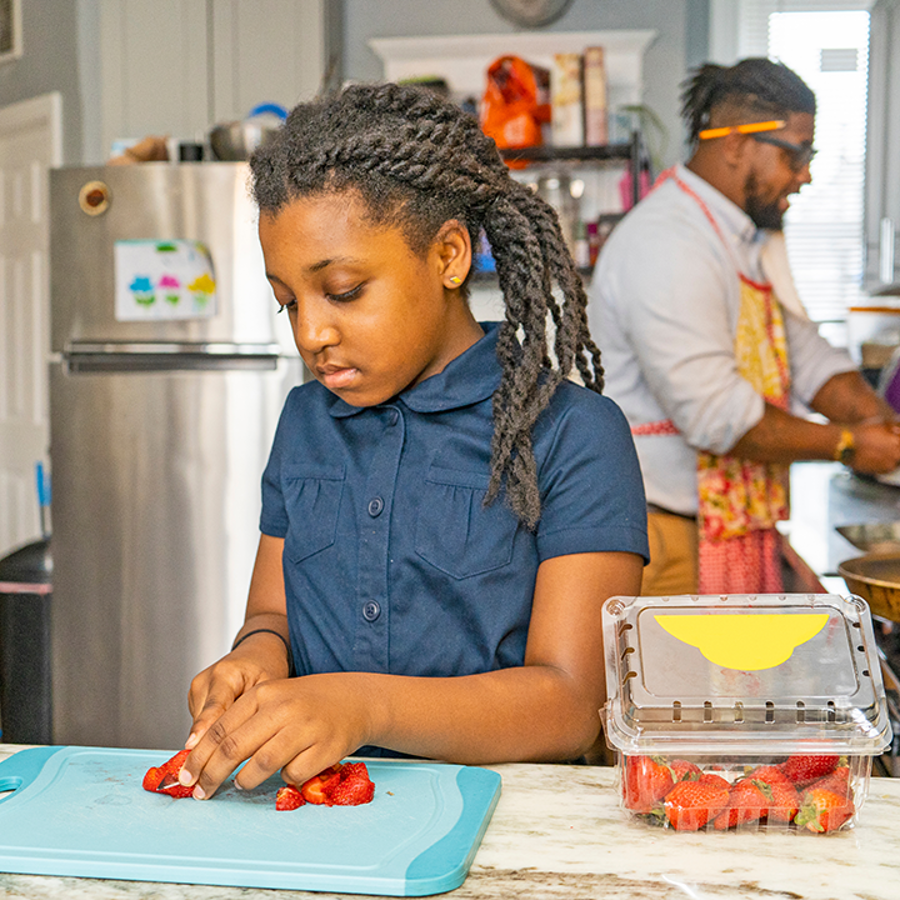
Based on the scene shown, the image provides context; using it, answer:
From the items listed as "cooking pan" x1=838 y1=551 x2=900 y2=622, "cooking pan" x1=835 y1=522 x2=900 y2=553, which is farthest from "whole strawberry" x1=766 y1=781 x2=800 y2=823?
"cooking pan" x1=835 y1=522 x2=900 y2=553

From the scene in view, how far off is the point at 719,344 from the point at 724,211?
0.25m

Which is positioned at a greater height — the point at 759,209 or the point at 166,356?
the point at 759,209

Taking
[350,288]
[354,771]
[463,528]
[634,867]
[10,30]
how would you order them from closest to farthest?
1. [634,867]
2. [354,771]
3. [350,288]
4. [463,528]
5. [10,30]

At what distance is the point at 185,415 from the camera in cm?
240

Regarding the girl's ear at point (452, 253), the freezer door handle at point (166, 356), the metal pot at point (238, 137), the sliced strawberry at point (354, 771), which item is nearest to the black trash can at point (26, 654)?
the freezer door handle at point (166, 356)

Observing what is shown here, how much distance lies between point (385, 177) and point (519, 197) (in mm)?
188

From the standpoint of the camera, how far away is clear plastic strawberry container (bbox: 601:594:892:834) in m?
0.71

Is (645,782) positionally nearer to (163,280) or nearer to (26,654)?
(163,280)

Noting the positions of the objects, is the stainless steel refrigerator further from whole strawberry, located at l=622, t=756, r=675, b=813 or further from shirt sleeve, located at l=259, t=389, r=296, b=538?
whole strawberry, located at l=622, t=756, r=675, b=813

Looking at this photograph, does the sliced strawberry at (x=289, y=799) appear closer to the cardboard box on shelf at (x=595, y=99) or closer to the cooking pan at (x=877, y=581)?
the cooking pan at (x=877, y=581)

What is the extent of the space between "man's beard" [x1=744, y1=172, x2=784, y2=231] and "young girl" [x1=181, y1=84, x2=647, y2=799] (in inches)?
34.0

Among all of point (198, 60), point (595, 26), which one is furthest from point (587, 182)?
point (198, 60)

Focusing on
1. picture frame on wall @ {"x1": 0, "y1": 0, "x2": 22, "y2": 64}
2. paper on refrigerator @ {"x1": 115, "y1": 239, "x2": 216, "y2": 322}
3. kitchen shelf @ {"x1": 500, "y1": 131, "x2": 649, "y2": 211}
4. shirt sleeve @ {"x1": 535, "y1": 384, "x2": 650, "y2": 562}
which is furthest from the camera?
picture frame on wall @ {"x1": 0, "y1": 0, "x2": 22, "y2": 64}

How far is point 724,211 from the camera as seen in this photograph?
1847mm
